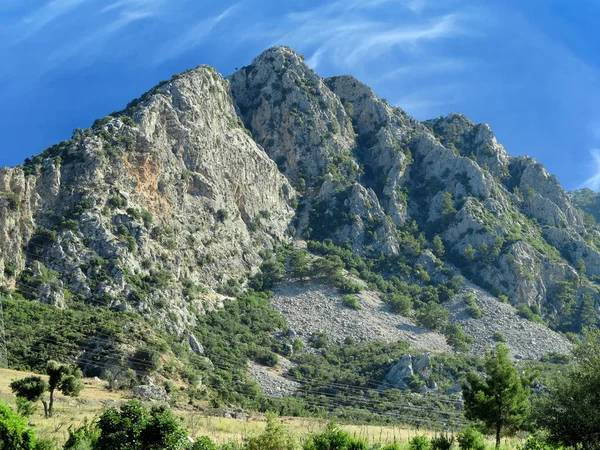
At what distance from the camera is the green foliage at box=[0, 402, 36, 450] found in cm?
2270

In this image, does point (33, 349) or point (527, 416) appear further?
point (33, 349)

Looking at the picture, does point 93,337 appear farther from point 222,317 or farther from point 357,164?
point 357,164

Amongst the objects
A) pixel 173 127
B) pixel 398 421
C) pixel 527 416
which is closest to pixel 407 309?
pixel 398 421

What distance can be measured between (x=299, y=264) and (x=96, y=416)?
8517cm

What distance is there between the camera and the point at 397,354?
88.8m

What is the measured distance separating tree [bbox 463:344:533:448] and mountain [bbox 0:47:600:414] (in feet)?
137

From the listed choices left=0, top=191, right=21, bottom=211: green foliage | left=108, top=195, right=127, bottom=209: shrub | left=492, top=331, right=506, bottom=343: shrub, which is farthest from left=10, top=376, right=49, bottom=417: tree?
left=492, top=331, right=506, bottom=343: shrub

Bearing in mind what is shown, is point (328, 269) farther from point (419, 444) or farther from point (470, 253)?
point (419, 444)

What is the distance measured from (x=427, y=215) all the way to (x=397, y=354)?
57310mm

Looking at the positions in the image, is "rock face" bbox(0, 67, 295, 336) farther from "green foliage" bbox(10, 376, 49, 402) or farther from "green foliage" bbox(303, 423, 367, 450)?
"green foliage" bbox(303, 423, 367, 450)

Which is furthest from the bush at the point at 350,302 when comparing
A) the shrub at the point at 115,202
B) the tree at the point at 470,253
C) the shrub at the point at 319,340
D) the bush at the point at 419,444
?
the bush at the point at 419,444

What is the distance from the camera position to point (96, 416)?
3181 cm

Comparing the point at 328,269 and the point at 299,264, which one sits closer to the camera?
the point at 328,269

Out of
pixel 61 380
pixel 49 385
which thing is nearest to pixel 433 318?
pixel 61 380
